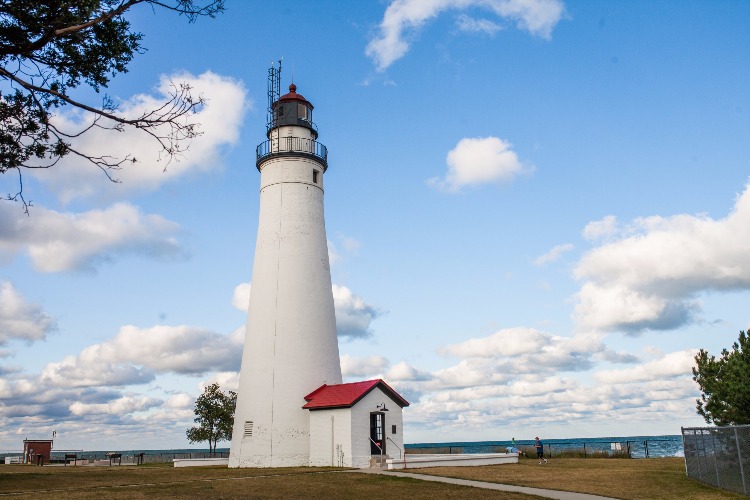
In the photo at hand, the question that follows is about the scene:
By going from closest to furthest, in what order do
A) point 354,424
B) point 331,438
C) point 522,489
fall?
point 522,489, point 354,424, point 331,438

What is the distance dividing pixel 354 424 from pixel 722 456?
15.0 metres

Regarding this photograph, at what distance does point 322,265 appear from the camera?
32125 mm

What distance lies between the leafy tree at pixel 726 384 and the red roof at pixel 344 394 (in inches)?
522

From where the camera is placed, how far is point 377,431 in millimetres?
29281

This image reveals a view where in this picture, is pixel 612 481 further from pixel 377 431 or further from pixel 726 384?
pixel 377 431

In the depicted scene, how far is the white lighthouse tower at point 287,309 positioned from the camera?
97.1 ft

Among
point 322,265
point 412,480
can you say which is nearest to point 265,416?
point 322,265

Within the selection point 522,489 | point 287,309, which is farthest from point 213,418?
point 522,489

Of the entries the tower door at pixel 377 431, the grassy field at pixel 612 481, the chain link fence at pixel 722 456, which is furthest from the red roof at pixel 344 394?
the chain link fence at pixel 722 456

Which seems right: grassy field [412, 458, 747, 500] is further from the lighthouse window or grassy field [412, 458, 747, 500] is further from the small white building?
the lighthouse window

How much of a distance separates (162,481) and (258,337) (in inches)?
406

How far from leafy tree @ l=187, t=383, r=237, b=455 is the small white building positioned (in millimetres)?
15155

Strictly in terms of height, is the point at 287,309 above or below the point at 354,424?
above

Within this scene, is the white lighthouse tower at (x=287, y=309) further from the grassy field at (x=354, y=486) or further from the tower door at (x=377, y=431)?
the grassy field at (x=354, y=486)
